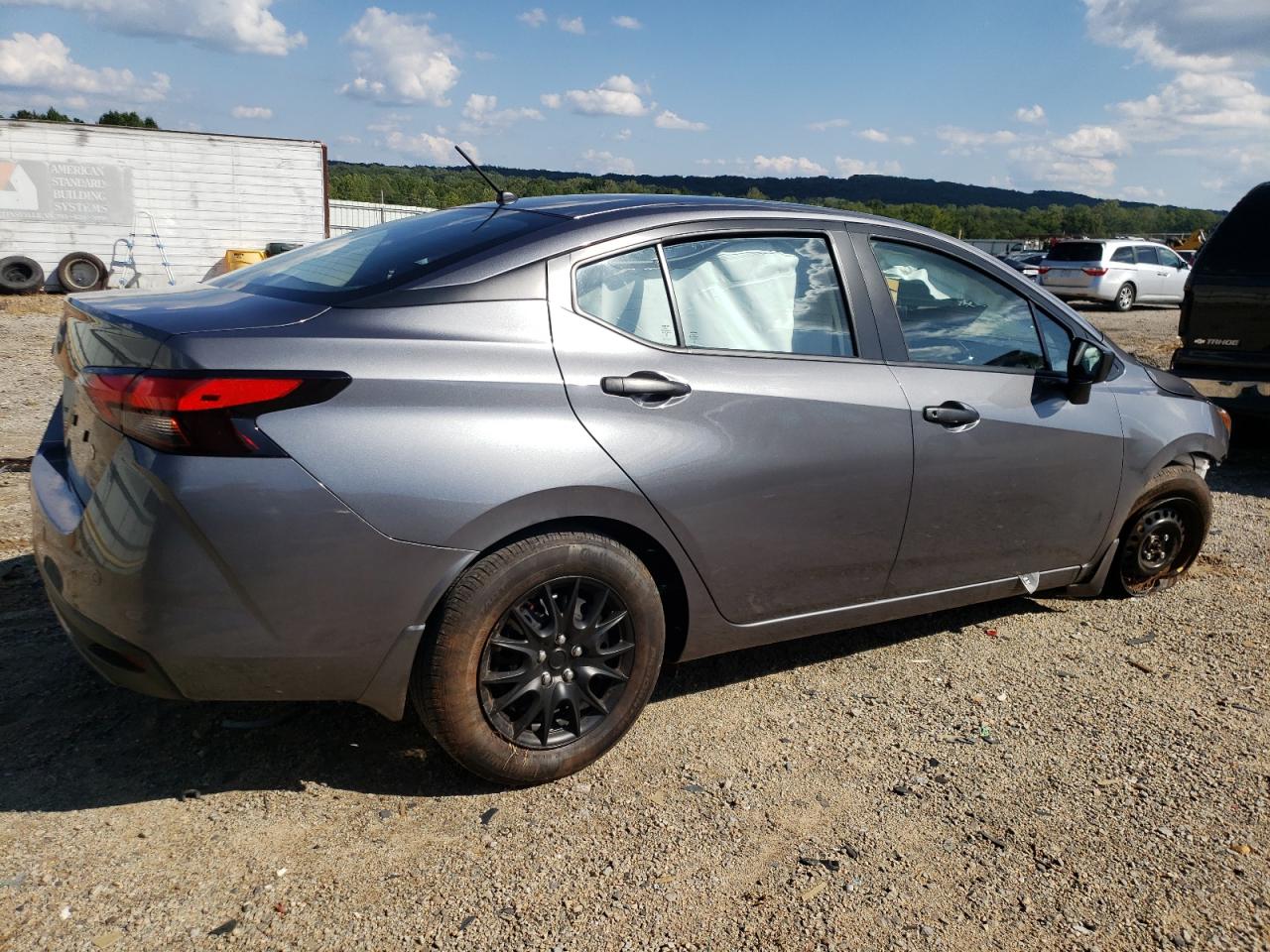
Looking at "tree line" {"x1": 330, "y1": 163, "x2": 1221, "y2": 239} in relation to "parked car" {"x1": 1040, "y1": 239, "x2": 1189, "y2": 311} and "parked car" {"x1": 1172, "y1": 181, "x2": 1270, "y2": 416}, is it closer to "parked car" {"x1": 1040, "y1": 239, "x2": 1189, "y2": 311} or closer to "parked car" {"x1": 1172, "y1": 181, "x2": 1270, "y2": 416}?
"parked car" {"x1": 1040, "y1": 239, "x2": 1189, "y2": 311}

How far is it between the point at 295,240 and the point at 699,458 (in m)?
24.9

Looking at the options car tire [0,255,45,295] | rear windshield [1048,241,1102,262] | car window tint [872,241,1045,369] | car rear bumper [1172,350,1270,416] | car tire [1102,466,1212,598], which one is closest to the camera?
car window tint [872,241,1045,369]

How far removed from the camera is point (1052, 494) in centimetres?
394

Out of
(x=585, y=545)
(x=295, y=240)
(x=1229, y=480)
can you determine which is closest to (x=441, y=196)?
(x=295, y=240)

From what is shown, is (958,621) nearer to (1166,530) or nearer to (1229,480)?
(1166,530)

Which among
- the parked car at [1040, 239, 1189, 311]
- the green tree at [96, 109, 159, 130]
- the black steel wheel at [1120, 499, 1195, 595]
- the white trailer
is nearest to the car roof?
the black steel wheel at [1120, 499, 1195, 595]

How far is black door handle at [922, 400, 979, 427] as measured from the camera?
3.52m

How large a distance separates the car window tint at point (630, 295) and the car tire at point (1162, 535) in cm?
258

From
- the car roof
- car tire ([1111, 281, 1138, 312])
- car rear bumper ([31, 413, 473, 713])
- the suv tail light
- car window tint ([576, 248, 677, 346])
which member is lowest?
car tire ([1111, 281, 1138, 312])

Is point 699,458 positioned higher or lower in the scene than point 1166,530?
higher

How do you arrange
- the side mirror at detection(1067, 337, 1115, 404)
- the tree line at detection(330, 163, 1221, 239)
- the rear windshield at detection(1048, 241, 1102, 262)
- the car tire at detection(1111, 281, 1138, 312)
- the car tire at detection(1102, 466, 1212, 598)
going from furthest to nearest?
the tree line at detection(330, 163, 1221, 239) → the car tire at detection(1111, 281, 1138, 312) → the rear windshield at detection(1048, 241, 1102, 262) → the car tire at detection(1102, 466, 1212, 598) → the side mirror at detection(1067, 337, 1115, 404)

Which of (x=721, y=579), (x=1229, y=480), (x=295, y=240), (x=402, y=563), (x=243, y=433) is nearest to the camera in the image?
(x=243, y=433)

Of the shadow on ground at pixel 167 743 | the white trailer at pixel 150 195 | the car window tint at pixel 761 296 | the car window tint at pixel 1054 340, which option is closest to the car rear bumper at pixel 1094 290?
the white trailer at pixel 150 195

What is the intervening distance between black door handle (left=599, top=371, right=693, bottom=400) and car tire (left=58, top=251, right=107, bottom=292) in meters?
23.7
